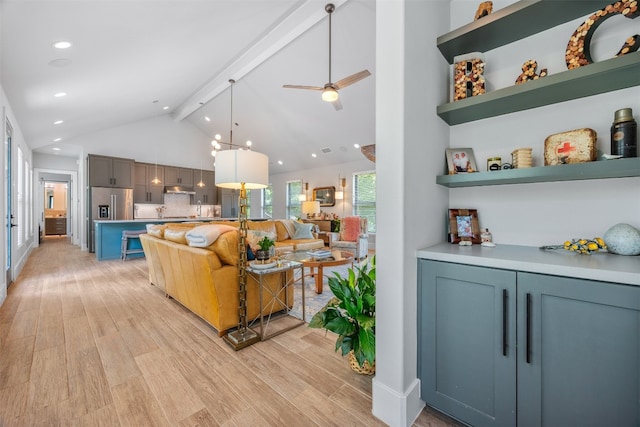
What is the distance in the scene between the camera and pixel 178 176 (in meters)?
9.13

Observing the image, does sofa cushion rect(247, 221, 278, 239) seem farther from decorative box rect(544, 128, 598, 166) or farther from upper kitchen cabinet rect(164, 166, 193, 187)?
upper kitchen cabinet rect(164, 166, 193, 187)

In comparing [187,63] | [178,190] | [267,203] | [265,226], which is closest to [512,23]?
[265,226]

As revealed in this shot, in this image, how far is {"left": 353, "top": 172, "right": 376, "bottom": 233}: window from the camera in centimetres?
812

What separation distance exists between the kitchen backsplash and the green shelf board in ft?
30.8

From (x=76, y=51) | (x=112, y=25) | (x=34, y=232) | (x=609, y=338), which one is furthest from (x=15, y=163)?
(x=609, y=338)

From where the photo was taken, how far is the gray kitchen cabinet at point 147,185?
823 centimetres

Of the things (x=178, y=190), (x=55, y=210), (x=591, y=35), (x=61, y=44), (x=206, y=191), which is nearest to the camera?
(x=591, y=35)

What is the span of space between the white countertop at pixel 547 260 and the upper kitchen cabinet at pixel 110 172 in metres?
8.86

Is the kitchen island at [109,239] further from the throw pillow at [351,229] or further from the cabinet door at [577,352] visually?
Result: the cabinet door at [577,352]

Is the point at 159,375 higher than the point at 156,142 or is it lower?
lower

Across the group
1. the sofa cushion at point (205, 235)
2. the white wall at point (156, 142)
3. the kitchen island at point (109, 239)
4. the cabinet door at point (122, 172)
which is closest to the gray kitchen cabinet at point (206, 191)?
the white wall at point (156, 142)

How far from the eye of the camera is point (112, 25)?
262cm

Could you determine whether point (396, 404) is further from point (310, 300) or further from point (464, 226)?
point (310, 300)

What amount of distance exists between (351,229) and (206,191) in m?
6.29
